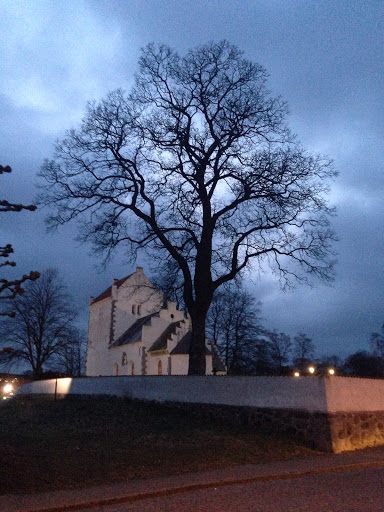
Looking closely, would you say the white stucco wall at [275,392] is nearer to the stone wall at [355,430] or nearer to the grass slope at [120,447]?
the stone wall at [355,430]

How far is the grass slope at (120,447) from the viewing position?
33.4 ft

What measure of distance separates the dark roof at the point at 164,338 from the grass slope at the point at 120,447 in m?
25.1

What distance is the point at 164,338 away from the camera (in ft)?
160

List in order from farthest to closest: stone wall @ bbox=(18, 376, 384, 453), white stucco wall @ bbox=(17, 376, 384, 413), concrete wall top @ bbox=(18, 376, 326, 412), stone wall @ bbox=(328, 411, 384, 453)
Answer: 1. concrete wall top @ bbox=(18, 376, 326, 412)
2. white stucco wall @ bbox=(17, 376, 384, 413)
3. stone wall @ bbox=(18, 376, 384, 453)
4. stone wall @ bbox=(328, 411, 384, 453)

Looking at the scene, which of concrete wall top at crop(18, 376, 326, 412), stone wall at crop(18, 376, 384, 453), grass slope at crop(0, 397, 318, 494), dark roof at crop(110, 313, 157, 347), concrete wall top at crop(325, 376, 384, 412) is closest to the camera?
grass slope at crop(0, 397, 318, 494)

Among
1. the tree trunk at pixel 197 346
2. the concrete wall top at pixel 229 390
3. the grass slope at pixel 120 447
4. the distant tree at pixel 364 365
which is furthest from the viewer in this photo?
the distant tree at pixel 364 365

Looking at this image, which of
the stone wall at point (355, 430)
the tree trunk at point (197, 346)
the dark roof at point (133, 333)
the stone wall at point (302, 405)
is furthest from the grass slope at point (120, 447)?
the dark roof at point (133, 333)

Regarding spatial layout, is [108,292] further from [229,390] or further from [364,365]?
[229,390]

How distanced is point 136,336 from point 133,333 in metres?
2.34

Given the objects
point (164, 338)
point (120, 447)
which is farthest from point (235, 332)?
point (120, 447)

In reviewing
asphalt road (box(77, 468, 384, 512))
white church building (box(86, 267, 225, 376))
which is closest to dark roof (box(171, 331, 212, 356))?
white church building (box(86, 267, 225, 376))

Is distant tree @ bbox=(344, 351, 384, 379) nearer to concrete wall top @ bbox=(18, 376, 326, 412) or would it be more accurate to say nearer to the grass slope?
concrete wall top @ bbox=(18, 376, 326, 412)

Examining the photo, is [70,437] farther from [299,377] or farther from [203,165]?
[203,165]

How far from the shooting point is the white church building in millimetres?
46144
